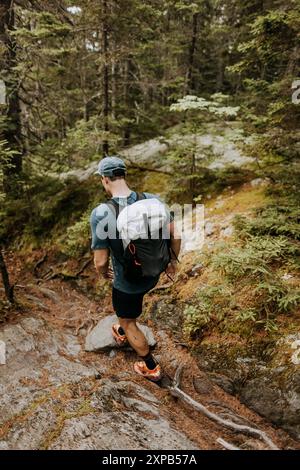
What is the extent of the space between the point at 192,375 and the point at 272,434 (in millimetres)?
1377

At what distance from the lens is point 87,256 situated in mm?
8773

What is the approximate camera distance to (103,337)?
578 centimetres

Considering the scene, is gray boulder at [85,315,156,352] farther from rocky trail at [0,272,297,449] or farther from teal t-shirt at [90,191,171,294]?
teal t-shirt at [90,191,171,294]

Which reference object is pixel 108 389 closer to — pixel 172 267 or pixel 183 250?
pixel 172 267

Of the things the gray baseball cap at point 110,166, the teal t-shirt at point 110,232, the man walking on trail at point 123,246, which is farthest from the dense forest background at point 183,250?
the gray baseball cap at point 110,166

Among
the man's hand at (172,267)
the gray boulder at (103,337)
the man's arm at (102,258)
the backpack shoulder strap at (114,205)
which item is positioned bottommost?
the gray boulder at (103,337)

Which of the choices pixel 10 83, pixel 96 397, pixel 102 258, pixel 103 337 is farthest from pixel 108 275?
pixel 10 83

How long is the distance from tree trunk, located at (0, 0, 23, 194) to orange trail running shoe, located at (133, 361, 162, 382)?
19.5 ft

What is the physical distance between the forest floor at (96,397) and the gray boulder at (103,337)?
0.45 ft

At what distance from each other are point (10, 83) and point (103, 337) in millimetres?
7959

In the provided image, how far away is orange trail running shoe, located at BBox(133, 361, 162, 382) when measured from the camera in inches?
192

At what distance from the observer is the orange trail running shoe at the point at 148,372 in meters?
4.89

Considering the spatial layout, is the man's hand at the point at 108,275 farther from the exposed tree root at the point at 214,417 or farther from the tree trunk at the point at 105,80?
the tree trunk at the point at 105,80
